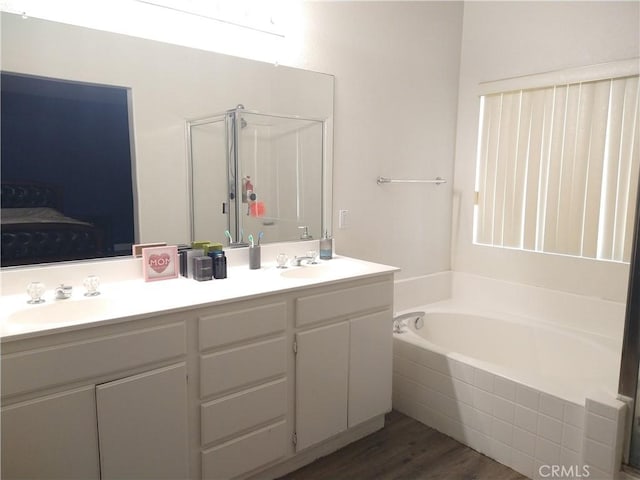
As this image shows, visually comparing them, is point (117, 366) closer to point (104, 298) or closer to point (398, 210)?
point (104, 298)

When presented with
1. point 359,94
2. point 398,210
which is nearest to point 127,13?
point 359,94

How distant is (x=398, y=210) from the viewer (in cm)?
303

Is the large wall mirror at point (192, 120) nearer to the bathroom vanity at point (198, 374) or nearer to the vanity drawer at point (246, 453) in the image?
the bathroom vanity at point (198, 374)

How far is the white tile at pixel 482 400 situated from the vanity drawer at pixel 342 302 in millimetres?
598

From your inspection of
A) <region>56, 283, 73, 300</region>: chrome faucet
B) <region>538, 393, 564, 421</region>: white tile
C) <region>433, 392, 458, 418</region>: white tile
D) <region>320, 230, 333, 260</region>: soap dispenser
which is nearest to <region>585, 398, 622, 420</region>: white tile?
<region>538, 393, 564, 421</region>: white tile

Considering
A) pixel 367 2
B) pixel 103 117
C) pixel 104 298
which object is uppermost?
pixel 367 2

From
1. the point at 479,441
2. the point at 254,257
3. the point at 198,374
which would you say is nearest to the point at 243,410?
the point at 198,374

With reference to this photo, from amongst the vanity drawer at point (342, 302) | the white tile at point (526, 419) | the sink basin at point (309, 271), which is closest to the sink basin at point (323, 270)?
the sink basin at point (309, 271)

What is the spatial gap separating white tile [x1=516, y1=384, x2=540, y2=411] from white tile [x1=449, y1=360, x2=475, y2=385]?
23 cm

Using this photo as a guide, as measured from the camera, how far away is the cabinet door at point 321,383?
6.55 ft

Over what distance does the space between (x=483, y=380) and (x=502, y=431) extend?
0.24m

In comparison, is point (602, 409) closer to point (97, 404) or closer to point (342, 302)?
point (342, 302)

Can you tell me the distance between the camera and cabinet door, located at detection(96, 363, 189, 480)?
1.50m

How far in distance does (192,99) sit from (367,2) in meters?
1.26
